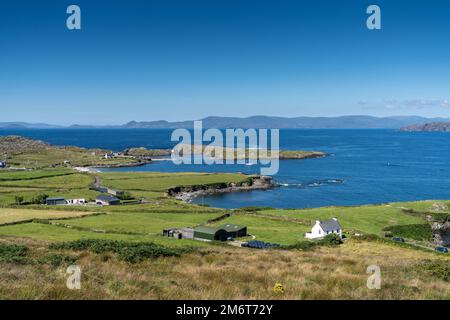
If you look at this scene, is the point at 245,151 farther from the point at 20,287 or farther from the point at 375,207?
the point at 20,287

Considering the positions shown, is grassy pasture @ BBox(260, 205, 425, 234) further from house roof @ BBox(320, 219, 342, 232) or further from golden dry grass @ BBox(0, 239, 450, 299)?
golden dry grass @ BBox(0, 239, 450, 299)

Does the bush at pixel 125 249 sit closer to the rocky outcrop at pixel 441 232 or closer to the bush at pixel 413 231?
the bush at pixel 413 231

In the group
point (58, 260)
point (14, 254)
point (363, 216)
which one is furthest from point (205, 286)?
point (363, 216)

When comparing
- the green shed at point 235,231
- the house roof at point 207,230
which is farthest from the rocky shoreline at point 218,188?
the house roof at point 207,230

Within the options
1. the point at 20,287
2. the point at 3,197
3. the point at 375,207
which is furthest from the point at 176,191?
the point at 20,287

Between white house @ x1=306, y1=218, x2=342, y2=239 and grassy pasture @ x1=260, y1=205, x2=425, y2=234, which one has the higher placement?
white house @ x1=306, y1=218, x2=342, y2=239

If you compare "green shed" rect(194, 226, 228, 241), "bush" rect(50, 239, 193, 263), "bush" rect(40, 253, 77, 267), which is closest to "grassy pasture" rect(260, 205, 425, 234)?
"green shed" rect(194, 226, 228, 241)

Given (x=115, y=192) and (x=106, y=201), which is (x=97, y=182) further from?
(x=106, y=201)

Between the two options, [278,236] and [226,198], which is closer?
[278,236]
